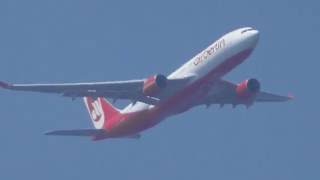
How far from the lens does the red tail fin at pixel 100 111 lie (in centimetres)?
7175

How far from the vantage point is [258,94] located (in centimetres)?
6725

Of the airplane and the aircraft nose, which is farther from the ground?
the aircraft nose

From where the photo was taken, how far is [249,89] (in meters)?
64.6

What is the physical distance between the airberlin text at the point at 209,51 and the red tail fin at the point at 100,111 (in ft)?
30.0

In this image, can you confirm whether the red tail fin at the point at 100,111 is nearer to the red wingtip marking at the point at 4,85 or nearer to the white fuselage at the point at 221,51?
the white fuselage at the point at 221,51

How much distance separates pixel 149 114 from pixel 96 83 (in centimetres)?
453

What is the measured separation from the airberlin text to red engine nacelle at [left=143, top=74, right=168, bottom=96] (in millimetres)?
2411

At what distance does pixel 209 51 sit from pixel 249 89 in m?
3.94

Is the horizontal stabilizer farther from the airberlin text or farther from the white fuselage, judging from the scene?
the airberlin text

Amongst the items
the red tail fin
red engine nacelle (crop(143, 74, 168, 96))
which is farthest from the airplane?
the red tail fin

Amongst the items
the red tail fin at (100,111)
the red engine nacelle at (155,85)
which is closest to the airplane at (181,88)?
the red engine nacelle at (155,85)

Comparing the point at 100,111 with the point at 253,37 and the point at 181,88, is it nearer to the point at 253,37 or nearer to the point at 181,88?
the point at 181,88

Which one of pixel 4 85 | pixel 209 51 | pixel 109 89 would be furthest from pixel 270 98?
pixel 4 85

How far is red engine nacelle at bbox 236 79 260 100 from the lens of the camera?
212 ft
